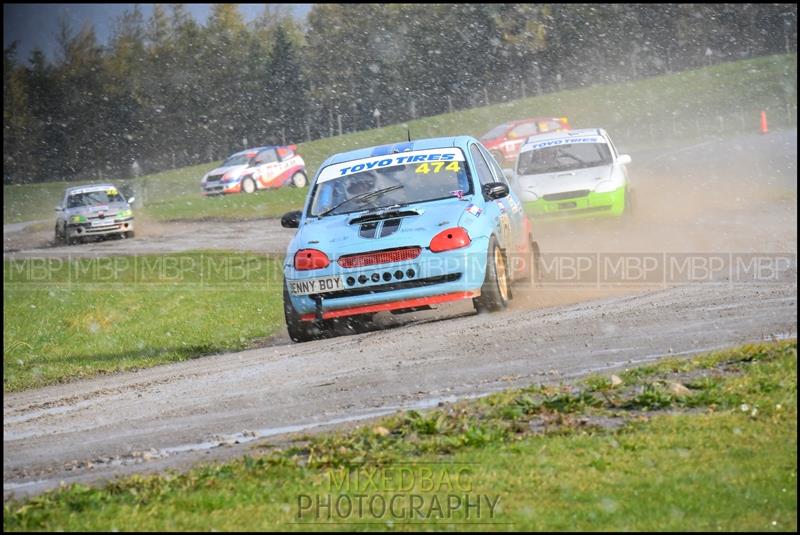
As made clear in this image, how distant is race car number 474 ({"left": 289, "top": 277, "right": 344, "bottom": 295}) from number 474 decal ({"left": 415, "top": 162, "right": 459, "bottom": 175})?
1.66 metres

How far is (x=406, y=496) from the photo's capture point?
5055mm

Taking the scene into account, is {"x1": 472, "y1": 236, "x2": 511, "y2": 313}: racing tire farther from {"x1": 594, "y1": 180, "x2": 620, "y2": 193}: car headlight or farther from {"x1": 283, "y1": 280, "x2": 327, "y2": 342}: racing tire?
{"x1": 594, "y1": 180, "x2": 620, "y2": 193}: car headlight

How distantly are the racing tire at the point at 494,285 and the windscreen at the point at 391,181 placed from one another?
2.41 feet

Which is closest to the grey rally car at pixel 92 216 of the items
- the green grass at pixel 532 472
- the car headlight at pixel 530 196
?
the car headlight at pixel 530 196

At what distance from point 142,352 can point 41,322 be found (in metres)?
3.81

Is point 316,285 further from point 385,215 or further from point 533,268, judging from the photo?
point 533,268

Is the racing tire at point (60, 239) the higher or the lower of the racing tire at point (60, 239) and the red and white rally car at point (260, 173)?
the lower

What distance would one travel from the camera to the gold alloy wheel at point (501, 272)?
34.8ft

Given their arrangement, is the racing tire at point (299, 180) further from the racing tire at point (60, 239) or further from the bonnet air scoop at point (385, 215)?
the bonnet air scoop at point (385, 215)

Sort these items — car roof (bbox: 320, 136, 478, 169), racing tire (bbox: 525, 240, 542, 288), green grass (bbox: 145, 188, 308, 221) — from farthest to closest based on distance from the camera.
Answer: green grass (bbox: 145, 188, 308, 221) → racing tire (bbox: 525, 240, 542, 288) → car roof (bbox: 320, 136, 478, 169)

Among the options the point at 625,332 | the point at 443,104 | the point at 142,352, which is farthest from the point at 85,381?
the point at 443,104

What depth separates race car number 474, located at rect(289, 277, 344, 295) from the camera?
10.2 m

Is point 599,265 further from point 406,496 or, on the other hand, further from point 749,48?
point 749,48

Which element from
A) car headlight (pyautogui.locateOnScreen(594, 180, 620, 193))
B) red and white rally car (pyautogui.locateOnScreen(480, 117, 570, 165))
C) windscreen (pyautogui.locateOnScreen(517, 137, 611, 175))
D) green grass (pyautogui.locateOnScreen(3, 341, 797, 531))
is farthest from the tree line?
green grass (pyautogui.locateOnScreen(3, 341, 797, 531))
